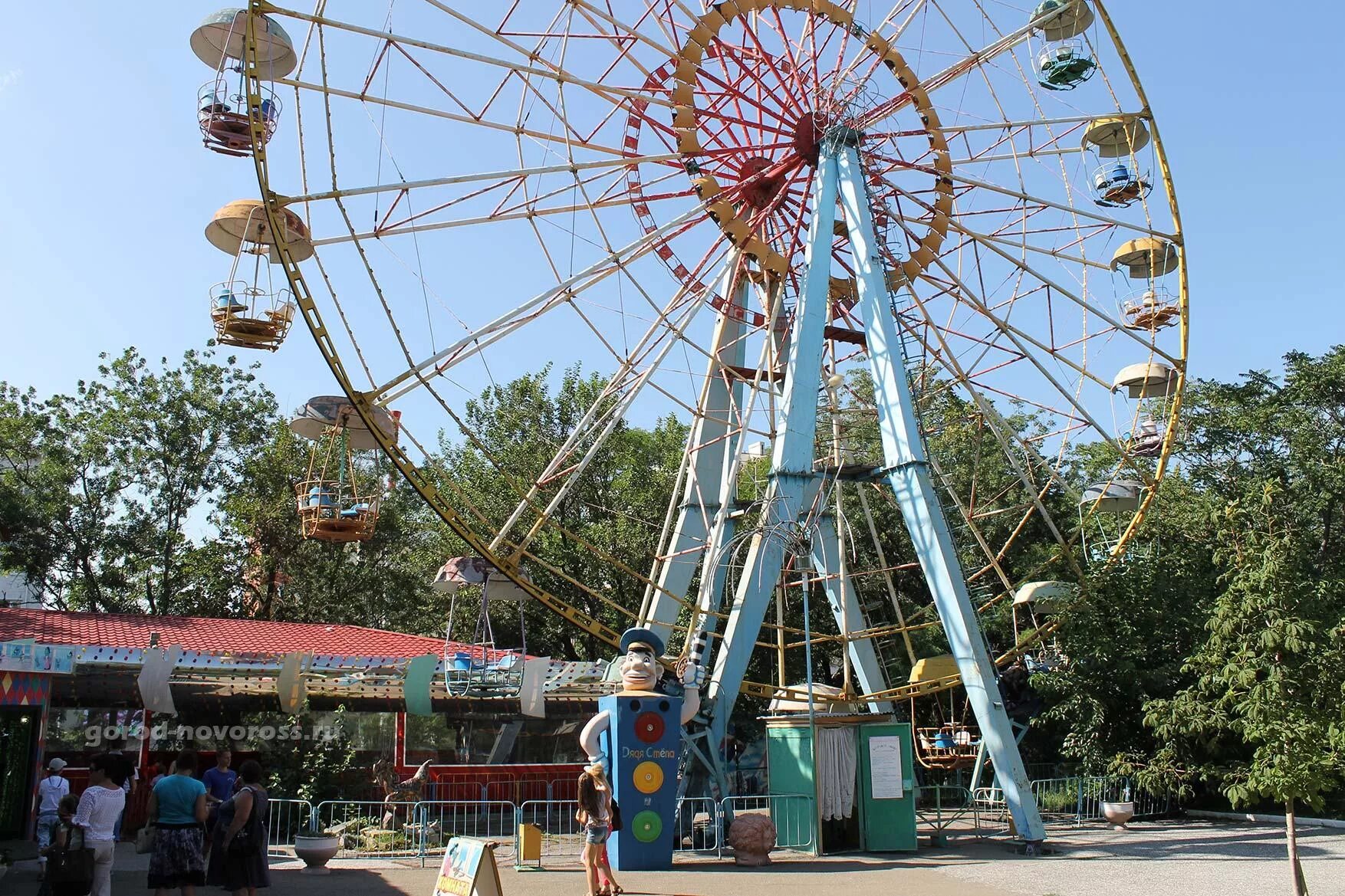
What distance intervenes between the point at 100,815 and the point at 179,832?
0.58 meters

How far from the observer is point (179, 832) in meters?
9.08

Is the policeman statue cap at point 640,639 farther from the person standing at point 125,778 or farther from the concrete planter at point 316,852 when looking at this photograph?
the person standing at point 125,778

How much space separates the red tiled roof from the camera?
64.0ft

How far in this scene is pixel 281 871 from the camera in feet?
44.1

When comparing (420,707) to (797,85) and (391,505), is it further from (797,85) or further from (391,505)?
(391,505)

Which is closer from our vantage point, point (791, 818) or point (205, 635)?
point (791, 818)

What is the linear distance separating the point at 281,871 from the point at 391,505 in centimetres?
2366

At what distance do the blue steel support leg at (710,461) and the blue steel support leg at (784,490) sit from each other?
5.45ft

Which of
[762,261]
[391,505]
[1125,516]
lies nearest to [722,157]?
[762,261]

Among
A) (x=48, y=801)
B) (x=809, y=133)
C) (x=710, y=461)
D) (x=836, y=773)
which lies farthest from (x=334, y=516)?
(x=809, y=133)

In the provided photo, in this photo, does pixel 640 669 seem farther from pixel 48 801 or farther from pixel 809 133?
pixel 809 133

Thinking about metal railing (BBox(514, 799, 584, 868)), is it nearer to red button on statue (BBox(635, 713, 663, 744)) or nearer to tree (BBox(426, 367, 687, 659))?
red button on statue (BBox(635, 713, 663, 744))

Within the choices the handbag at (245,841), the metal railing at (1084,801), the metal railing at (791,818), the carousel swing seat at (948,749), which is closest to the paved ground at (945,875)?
the metal railing at (791,818)

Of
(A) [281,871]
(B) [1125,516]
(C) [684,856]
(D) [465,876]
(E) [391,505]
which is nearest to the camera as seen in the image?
(D) [465,876]
